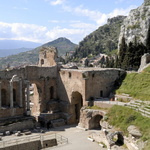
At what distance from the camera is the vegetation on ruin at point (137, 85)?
3111cm

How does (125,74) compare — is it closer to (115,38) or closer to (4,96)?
(4,96)

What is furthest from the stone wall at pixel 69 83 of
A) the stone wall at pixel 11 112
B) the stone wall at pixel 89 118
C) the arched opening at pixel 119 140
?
the arched opening at pixel 119 140

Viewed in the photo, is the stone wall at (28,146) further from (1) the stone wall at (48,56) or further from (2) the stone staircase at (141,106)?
(1) the stone wall at (48,56)

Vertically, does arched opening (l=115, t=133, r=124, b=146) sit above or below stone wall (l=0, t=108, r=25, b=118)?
below

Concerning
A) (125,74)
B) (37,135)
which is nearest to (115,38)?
(125,74)

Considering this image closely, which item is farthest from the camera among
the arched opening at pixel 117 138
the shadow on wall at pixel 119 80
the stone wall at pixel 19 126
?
the shadow on wall at pixel 119 80

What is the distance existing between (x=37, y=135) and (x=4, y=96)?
26.3 feet

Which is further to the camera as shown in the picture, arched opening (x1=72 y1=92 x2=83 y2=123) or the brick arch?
arched opening (x1=72 y1=92 x2=83 y2=123)

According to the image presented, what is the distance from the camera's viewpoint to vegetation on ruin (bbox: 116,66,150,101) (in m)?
31.1

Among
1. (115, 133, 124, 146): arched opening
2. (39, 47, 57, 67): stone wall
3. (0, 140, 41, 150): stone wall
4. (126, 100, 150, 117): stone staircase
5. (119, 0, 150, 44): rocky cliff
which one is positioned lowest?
(0, 140, 41, 150): stone wall

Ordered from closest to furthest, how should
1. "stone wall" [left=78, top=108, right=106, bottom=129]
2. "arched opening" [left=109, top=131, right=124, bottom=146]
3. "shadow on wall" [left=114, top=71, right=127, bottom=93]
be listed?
1. "arched opening" [left=109, top=131, right=124, bottom=146]
2. "stone wall" [left=78, top=108, right=106, bottom=129]
3. "shadow on wall" [left=114, top=71, right=127, bottom=93]

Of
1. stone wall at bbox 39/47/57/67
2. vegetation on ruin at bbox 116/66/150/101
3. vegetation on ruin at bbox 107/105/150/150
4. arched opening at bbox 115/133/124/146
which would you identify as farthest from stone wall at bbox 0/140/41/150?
stone wall at bbox 39/47/57/67

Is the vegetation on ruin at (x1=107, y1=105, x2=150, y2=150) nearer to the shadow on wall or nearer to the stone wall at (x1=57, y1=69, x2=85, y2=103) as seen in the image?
the stone wall at (x1=57, y1=69, x2=85, y2=103)

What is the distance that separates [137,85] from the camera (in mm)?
33562
